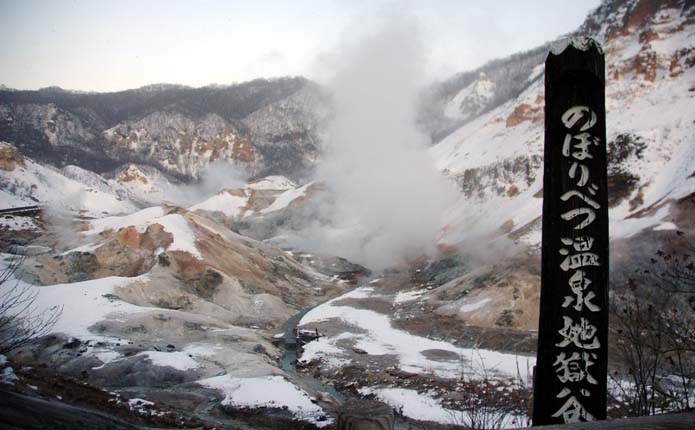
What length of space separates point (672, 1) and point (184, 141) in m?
127

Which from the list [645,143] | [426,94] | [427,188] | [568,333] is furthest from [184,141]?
[568,333]

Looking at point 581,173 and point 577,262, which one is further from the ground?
point 581,173

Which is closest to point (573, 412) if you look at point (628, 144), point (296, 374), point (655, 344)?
point (655, 344)

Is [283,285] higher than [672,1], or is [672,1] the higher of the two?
[672,1]

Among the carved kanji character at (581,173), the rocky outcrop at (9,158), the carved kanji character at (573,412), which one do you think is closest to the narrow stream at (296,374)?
the carved kanji character at (573,412)

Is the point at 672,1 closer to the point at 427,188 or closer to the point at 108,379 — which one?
the point at 427,188

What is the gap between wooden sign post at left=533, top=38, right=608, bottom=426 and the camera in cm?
383

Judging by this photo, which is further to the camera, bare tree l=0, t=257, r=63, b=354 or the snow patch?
the snow patch

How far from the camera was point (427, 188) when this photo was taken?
80.4 metres

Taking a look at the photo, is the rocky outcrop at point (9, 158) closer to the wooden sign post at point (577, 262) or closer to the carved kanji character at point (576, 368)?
the wooden sign post at point (577, 262)

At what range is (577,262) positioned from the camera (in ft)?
12.6

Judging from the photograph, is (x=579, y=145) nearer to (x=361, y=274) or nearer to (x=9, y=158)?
(x=361, y=274)

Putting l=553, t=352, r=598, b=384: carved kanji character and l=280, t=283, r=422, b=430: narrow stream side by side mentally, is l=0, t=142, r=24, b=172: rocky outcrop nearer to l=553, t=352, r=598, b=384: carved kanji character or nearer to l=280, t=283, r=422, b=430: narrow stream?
l=280, t=283, r=422, b=430: narrow stream

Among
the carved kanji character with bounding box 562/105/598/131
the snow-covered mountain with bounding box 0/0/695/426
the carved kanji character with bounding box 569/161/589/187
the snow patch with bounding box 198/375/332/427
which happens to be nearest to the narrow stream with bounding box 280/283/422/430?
the snow-covered mountain with bounding box 0/0/695/426
